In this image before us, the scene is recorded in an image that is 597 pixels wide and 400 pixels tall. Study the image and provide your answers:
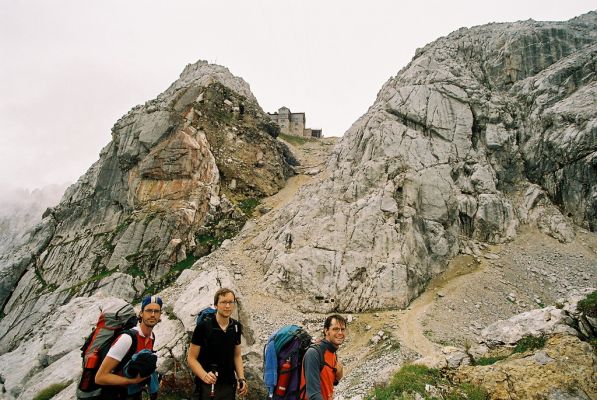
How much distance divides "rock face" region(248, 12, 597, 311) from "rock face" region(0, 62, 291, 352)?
429 inches

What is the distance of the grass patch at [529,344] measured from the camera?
1153cm

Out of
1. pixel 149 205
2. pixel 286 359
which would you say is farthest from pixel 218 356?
pixel 149 205

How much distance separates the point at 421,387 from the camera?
1034cm

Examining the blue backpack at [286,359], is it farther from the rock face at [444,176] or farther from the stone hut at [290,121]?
the stone hut at [290,121]

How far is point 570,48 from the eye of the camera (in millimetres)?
43656

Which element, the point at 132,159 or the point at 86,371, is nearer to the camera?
the point at 86,371

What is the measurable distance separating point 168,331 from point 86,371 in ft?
25.7

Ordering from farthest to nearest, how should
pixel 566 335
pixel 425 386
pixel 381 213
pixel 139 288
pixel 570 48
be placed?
pixel 570 48 < pixel 139 288 < pixel 381 213 < pixel 566 335 < pixel 425 386

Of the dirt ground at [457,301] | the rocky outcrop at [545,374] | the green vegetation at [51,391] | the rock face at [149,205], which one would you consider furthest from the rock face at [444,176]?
the green vegetation at [51,391]

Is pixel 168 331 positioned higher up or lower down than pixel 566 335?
higher up

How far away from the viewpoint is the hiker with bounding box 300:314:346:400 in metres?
5.31

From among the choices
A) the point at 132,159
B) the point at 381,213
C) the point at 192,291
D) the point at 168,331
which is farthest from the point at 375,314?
the point at 132,159

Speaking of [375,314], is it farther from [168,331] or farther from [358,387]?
[168,331]

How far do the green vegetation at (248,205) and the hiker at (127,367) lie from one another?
37.5 m
